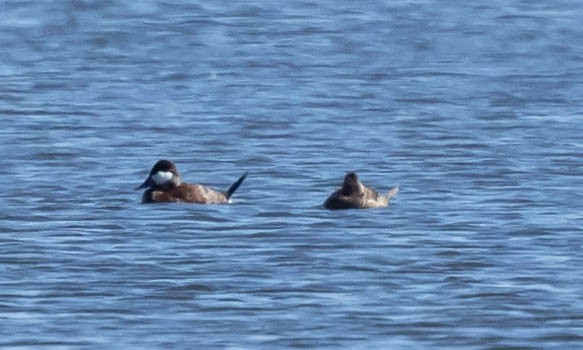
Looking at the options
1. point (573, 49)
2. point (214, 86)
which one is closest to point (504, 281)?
point (214, 86)

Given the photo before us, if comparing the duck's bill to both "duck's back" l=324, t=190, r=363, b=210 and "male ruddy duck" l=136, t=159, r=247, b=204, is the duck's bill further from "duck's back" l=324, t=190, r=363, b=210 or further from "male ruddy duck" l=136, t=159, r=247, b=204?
"duck's back" l=324, t=190, r=363, b=210

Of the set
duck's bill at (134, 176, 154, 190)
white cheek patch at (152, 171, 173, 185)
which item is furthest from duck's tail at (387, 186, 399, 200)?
duck's bill at (134, 176, 154, 190)

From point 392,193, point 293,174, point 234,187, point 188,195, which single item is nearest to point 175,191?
point 188,195

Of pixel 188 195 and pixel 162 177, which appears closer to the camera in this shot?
pixel 188 195

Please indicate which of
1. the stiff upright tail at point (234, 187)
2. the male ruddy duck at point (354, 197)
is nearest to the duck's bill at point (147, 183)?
the stiff upright tail at point (234, 187)

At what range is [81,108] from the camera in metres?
18.1

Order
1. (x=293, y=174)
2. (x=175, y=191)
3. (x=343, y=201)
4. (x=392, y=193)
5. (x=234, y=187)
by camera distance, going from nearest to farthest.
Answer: (x=343, y=201) → (x=392, y=193) → (x=234, y=187) → (x=175, y=191) → (x=293, y=174)

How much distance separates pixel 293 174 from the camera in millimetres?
14969

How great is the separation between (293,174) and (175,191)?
3.80ft

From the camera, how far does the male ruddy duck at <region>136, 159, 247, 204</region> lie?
13.9 meters

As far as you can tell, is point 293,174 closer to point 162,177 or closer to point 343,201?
point 162,177

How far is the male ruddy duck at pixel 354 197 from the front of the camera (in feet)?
44.3

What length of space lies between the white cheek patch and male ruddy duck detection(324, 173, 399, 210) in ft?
4.02

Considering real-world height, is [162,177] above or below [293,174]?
above
